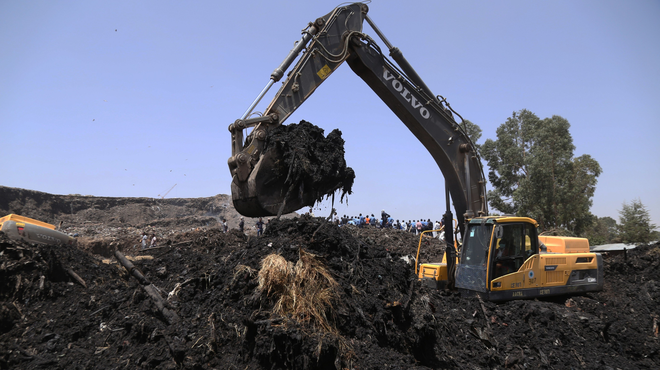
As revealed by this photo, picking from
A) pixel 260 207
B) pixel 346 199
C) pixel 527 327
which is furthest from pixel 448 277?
pixel 260 207

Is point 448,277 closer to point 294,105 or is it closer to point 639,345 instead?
point 639,345

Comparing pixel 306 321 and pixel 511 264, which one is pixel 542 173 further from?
pixel 306 321

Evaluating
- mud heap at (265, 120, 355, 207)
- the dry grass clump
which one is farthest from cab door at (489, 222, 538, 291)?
the dry grass clump

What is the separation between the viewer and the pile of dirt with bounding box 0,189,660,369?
15.3ft

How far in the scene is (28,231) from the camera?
11.0 meters

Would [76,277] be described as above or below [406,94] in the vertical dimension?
below

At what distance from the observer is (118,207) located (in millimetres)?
36812

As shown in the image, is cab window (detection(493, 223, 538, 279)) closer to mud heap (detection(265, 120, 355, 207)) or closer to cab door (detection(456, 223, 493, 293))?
cab door (detection(456, 223, 493, 293))

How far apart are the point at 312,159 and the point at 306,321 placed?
8.29ft

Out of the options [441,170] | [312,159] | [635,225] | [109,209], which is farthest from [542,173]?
[109,209]

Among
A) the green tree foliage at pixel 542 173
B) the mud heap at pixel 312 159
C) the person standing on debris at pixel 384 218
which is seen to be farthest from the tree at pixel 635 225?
the mud heap at pixel 312 159

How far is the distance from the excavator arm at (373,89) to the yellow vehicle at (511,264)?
732 mm

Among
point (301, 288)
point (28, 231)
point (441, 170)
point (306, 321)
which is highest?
Answer: point (441, 170)

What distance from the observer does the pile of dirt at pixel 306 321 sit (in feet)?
15.3
